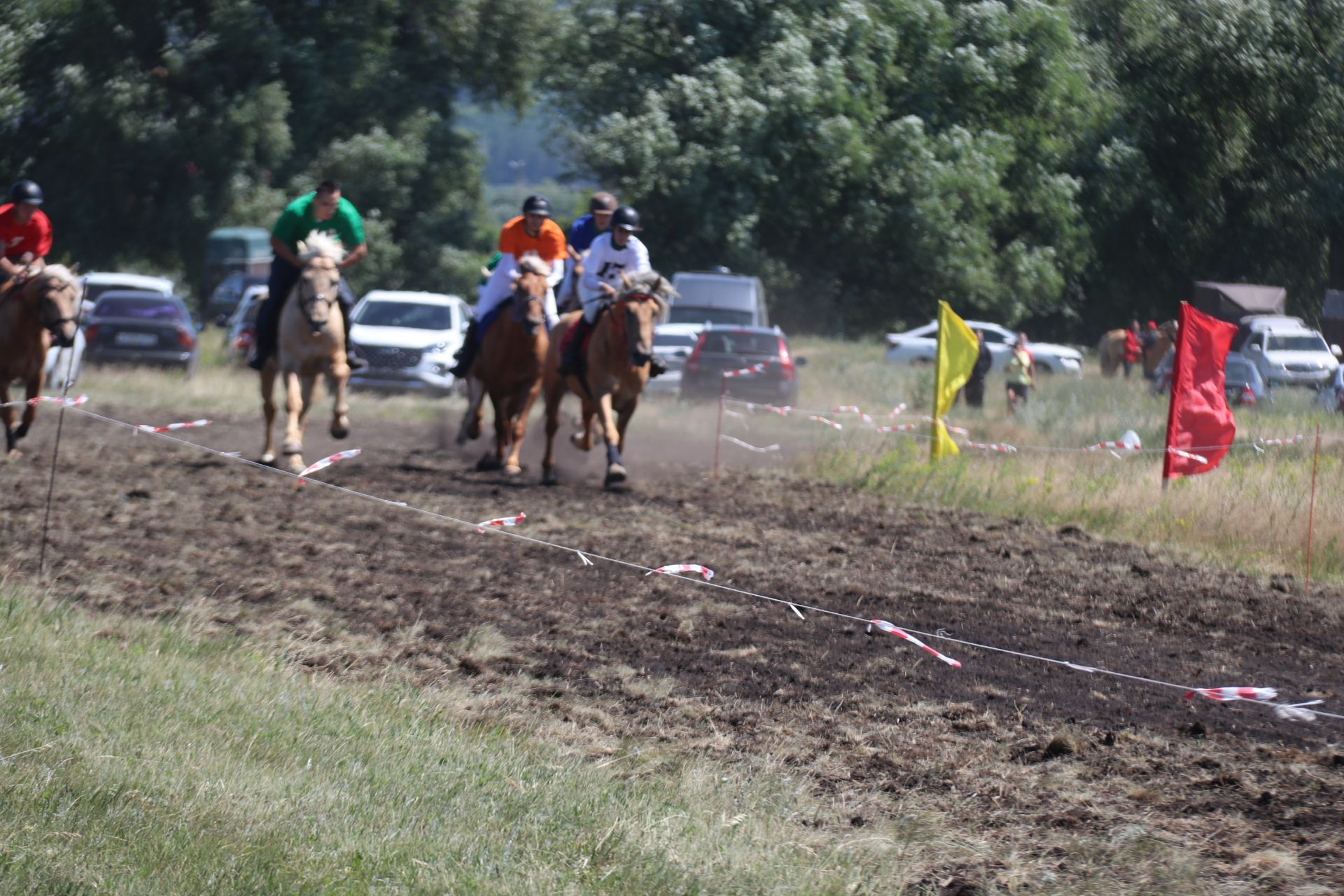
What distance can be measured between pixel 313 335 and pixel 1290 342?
2116 cm

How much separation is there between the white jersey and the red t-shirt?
17.7ft

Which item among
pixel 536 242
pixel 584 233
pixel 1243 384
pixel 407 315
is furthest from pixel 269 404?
pixel 1243 384

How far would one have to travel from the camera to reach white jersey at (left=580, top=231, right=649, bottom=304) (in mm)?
14992

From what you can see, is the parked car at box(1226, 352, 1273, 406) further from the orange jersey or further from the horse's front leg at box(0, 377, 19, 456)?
the horse's front leg at box(0, 377, 19, 456)

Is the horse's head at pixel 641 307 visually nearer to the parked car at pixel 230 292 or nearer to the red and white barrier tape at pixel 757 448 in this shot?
the red and white barrier tape at pixel 757 448

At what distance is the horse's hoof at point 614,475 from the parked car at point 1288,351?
50.6 ft

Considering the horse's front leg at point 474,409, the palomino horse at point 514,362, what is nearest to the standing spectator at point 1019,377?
the horse's front leg at point 474,409

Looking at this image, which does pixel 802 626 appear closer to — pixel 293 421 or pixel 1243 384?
pixel 293 421

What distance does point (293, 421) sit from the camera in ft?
47.3

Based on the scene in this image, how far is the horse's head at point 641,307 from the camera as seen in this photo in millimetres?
14164

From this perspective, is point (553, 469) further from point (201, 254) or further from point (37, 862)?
point (201, 254)

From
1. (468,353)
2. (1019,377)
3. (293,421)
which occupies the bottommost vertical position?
(293,421)

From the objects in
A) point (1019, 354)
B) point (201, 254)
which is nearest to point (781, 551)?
point (1019, 354)

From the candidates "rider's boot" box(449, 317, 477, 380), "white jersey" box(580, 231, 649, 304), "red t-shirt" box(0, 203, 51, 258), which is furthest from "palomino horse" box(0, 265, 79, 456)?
"white jersey" box(580, 231, 649, 304)
